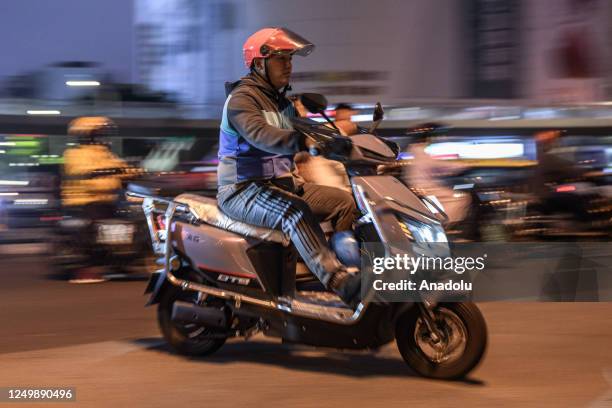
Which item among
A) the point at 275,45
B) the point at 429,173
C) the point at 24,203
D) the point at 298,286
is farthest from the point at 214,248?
the point at 24,203

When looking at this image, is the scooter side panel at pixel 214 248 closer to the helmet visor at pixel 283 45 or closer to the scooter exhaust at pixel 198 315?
the scooter exhaust at pixel 198 315

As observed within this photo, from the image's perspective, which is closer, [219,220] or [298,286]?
[298,286]

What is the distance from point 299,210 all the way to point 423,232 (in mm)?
743

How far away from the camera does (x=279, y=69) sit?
5805 mm

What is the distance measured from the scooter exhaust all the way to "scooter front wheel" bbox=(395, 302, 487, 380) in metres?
1.15

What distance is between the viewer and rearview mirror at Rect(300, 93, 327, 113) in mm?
5582

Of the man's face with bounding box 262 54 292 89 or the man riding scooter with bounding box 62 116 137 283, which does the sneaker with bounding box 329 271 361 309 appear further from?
the man riding scooter with bounding box 62 116 137 283

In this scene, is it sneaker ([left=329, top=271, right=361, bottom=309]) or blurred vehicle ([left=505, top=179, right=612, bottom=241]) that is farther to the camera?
blurred vehicle ([left=505, top=179, right=612, bottom=241])

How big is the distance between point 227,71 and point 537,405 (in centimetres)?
3650

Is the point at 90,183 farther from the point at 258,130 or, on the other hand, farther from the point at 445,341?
the point at 445,341

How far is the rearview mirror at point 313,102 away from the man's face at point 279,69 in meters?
0.28

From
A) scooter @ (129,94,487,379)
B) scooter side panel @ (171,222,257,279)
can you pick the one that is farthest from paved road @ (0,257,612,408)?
scooter side panel @ (171,222,257,279)

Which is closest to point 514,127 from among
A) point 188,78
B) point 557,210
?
point 188,78

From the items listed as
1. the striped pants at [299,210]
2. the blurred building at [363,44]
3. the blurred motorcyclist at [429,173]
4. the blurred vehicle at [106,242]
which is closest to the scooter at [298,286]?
the striped pants at [299,210]
